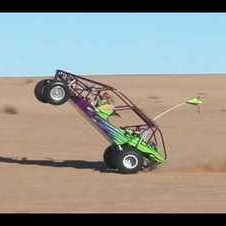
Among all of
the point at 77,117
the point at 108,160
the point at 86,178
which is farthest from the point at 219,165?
the point at 77,117

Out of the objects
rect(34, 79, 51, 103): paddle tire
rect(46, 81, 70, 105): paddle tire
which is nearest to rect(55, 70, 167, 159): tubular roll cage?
rect(46, 81, 70, 105): paddle tire

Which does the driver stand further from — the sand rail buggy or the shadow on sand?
the shadow on sand

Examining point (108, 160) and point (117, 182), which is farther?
point (108, 160)

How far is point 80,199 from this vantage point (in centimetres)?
1425

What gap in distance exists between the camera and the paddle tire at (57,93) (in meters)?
17.9

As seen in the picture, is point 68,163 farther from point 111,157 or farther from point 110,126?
point 110,126

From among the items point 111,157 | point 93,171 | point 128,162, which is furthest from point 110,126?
point 93,171

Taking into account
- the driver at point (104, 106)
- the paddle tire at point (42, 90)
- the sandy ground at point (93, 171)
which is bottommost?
the sandy ground at point (93, 171)

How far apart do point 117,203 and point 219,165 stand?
24.4ft

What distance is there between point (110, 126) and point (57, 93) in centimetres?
125

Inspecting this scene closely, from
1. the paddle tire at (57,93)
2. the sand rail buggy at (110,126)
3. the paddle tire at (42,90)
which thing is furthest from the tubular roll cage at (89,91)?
the paddle tire at (42,90)

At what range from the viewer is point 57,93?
17922 millimetres

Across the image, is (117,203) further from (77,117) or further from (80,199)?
(77,117)

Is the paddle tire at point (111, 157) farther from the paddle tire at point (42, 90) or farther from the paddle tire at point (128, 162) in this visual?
the paddle tire at point (42, 90)
